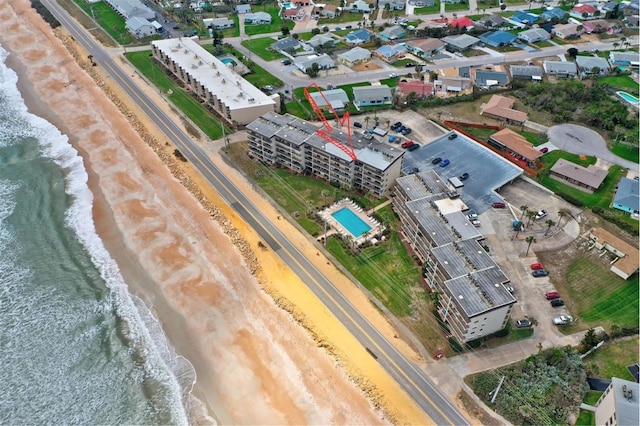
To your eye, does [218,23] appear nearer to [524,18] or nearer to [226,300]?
[524,18]

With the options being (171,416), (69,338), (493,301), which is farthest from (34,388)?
(493,301)

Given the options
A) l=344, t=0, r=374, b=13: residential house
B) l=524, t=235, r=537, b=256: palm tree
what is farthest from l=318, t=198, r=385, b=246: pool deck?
l=344, t=0, r=374, b=13: residential house

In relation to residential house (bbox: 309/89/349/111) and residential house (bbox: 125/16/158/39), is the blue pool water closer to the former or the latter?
residential house (bbox: 309/89/349/111)

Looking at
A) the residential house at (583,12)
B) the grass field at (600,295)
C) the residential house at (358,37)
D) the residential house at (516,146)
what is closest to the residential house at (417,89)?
the residential house at (516,146)

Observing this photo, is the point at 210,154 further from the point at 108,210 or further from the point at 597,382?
the point at 597,382

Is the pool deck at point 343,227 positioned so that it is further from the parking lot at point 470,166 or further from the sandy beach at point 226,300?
the parking lot at point 470,166

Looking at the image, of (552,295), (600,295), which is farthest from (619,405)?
(600,295)
